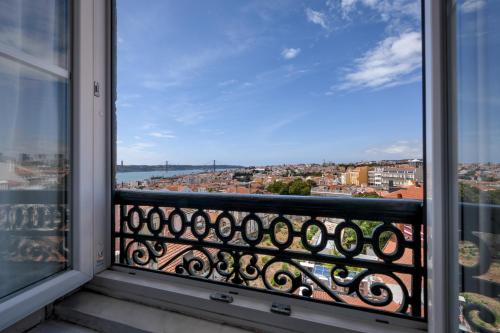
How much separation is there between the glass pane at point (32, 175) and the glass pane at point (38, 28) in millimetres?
93

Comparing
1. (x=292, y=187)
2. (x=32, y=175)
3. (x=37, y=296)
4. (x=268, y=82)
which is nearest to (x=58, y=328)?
(x=37, y=296)

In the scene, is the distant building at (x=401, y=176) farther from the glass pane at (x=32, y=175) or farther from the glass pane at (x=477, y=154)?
the glass pane at (x=32, y=175)

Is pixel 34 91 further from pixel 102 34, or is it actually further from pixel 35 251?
pixel 35 251

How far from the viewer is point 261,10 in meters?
1.41

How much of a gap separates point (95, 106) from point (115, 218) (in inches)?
25.0

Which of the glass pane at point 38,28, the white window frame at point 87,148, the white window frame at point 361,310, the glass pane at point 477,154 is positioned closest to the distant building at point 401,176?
the white window frame at point 361,310

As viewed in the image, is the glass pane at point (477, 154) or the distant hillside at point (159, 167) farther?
the distant hillside at point (159, 167)

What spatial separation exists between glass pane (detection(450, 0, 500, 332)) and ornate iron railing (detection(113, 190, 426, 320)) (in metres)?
0.32

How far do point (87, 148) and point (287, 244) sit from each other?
110cm

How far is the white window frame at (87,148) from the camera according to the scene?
1078 millimetres

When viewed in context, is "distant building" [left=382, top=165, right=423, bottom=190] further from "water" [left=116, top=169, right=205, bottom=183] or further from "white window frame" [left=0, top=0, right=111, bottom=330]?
"white window frame" [left=0, top=0, right=111, bottom=330]

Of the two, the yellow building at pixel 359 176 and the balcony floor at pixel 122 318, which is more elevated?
the yellow building at pixel 359 176

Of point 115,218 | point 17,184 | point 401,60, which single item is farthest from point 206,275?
point 401,60

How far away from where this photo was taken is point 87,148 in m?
1.12
